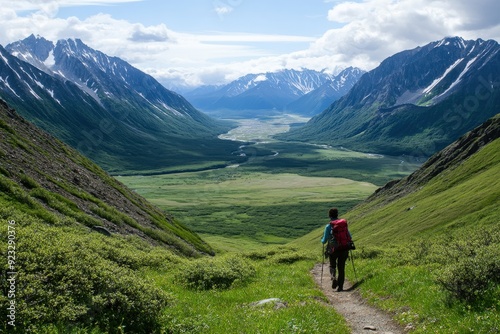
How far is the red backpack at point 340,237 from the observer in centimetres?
2330

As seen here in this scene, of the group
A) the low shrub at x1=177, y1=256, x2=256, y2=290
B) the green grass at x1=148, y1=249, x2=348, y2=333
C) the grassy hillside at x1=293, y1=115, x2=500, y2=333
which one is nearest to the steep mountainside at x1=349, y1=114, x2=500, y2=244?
the grassy hillside at x1=293, y1=115, x2=500, y2=333

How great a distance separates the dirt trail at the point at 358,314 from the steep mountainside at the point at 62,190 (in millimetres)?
25861

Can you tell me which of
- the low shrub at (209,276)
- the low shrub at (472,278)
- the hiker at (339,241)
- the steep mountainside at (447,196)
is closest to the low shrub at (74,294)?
the low shrub at (209,276)

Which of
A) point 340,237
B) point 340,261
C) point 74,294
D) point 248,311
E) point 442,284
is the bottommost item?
point 248,311

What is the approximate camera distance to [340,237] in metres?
23.3

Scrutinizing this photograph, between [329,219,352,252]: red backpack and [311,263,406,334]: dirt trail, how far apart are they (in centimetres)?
265

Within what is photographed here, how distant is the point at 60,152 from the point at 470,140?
111m

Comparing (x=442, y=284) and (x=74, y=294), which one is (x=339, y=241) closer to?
(x=442, y=284)

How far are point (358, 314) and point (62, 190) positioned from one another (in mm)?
48482

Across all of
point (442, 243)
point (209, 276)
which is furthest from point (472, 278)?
point (442, 243)

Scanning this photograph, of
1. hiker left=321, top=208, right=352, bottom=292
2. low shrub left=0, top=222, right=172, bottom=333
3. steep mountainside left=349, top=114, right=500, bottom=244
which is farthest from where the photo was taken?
steep mountainside left=349, top=114, right=500, bottom=244

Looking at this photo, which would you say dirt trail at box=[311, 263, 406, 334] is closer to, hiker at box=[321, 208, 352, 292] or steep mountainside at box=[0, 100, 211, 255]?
hiker at box=[321, 208, 352, 292]

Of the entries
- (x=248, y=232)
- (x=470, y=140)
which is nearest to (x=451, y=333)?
(x=470, y=140)

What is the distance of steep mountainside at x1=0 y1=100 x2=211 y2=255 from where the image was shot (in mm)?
42688
